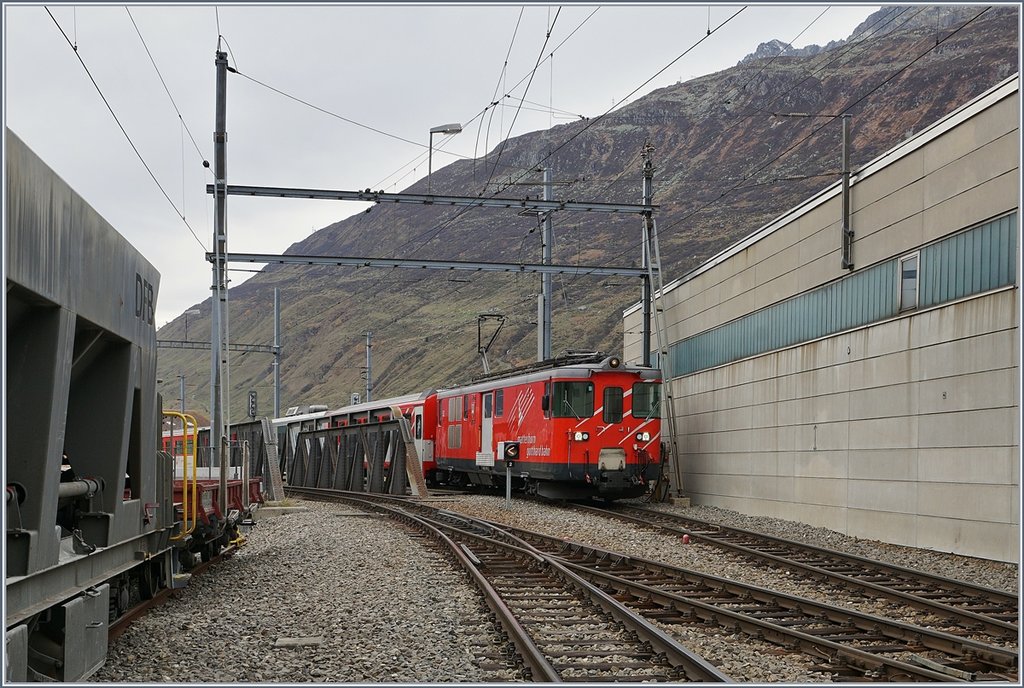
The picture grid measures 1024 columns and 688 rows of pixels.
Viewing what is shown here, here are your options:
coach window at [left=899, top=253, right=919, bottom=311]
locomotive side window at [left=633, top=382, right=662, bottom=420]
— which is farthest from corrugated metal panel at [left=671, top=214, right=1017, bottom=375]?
locomotive side window at [left=633, top=382, right=662, bottom=420]

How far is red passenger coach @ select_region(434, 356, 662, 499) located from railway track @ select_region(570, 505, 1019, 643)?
15.0ft

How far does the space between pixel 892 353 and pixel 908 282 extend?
1165 millimetres

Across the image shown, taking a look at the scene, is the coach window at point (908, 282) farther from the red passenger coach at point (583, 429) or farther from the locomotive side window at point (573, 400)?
the locomotive side window at point (573, 400)

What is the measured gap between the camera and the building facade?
1417cm

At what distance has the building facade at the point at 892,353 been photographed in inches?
558

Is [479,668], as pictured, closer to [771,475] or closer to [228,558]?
[228,558]

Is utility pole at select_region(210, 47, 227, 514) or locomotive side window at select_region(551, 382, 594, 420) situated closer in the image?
utility pole at select_region(210, 47, 227, 514)

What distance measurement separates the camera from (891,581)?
38.7 ft

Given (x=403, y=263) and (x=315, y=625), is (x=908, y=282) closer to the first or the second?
(x=315, y=625)

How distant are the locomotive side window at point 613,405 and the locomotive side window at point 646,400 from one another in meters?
0.38

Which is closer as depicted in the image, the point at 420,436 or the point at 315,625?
the point at 315,625

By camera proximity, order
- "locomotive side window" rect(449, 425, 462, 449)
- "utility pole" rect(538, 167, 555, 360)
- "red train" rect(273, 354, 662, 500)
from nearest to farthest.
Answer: "red train" rect(273, 354, 662, 500), "utility pole" rect(538, 167, 555, 360), "locomotive side window" rect(449, 425, 462, 449)

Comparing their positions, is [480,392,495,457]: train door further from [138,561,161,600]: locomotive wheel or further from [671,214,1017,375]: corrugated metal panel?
[138,561,161,600]: locomotive wheel

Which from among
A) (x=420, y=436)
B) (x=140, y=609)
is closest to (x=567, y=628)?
(x=140, y=609)
